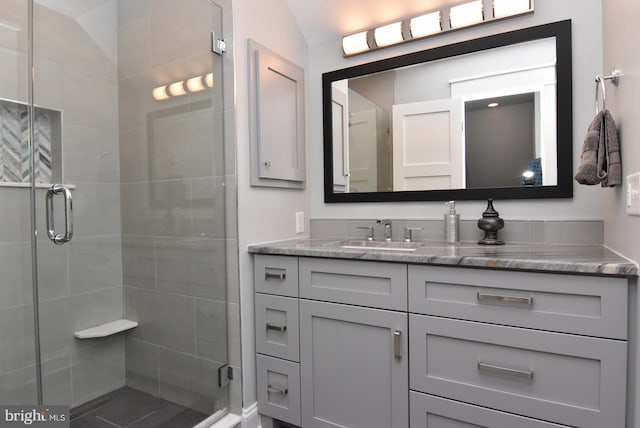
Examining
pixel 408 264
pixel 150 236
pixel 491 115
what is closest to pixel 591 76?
pixel 491 115

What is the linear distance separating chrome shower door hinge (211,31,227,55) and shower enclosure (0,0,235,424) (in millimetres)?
15

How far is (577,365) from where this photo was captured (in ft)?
3.75

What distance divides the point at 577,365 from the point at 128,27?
101 inches

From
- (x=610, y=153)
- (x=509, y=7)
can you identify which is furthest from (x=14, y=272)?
(x=509, y=7)

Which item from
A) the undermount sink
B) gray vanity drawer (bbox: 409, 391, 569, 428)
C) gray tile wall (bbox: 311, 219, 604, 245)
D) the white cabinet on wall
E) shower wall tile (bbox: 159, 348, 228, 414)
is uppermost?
the white cabinet on wall

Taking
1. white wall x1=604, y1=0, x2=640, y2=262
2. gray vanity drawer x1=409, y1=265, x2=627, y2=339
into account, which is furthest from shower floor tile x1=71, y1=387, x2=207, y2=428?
white wall x1=604, y1=0, x2=640, y2=262

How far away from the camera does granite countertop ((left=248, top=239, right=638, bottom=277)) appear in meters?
1.11

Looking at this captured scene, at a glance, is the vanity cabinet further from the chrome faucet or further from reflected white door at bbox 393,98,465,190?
reflected white door at bbox 393,98,465,190

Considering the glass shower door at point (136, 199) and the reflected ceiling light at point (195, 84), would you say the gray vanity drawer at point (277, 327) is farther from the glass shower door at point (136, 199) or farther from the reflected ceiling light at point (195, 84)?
the reflected ceiling light at point (195, 84)

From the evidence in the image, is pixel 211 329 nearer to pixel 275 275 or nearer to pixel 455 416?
pixel 275 275

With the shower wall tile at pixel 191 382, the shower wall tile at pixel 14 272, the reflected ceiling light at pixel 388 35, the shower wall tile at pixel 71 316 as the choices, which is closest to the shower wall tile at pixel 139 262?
the shower wall tile at pixel 71 316

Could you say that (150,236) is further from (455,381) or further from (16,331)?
(455,381)

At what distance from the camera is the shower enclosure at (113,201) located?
4.92 feet

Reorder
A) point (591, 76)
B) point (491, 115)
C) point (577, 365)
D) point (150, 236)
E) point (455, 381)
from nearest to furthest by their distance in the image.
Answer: point (577, 365)
point (455, 381)
point (591, 76)
point (491, 115)
point (150, 236)
